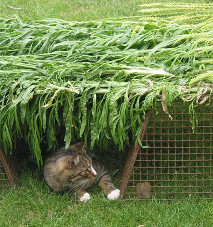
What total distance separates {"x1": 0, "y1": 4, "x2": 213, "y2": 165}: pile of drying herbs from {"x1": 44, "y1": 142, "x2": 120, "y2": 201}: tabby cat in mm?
181

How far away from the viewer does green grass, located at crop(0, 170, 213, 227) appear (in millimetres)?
3527

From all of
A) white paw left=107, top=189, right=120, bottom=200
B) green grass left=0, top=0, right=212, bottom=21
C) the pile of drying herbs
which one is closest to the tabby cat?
white paw left=107, top=189, right=120, bottom=200

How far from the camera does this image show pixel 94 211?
146 inches

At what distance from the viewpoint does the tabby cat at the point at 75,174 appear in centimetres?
393

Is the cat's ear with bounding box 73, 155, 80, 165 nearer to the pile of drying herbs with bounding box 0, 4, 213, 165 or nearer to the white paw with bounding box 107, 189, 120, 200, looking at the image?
the pile of drying herbs with bounding box 0, 4, 213, 165

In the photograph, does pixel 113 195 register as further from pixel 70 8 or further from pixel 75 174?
pixel 70 8

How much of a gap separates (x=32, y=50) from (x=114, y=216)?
1.71 meters

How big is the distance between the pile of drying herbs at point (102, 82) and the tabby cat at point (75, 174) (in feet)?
0.59

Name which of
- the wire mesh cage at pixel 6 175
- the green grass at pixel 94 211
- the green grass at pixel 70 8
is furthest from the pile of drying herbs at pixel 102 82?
the green grass at pixel 70 8

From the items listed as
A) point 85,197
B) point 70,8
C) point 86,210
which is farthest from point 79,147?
point 70,8

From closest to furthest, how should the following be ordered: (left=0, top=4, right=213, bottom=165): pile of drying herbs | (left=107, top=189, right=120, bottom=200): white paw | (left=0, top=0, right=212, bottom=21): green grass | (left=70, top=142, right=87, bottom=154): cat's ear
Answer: (left=0, top=4, right=213, bottom=165): pile of drying herbs
(left=107, top=189, right=120, bottom=200): white paw
(left=70, top=142, right=87, bottom=154): cat's ear
(left=0, top=0, right=212, bottom=21): green grass

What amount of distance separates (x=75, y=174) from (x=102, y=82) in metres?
A: 0.82

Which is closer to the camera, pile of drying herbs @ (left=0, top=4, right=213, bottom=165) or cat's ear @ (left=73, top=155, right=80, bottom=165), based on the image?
pile of drying herbs @ (left=0, top=4, right=213, bottom=165)

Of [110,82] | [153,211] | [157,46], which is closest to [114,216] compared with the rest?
[153,211]
